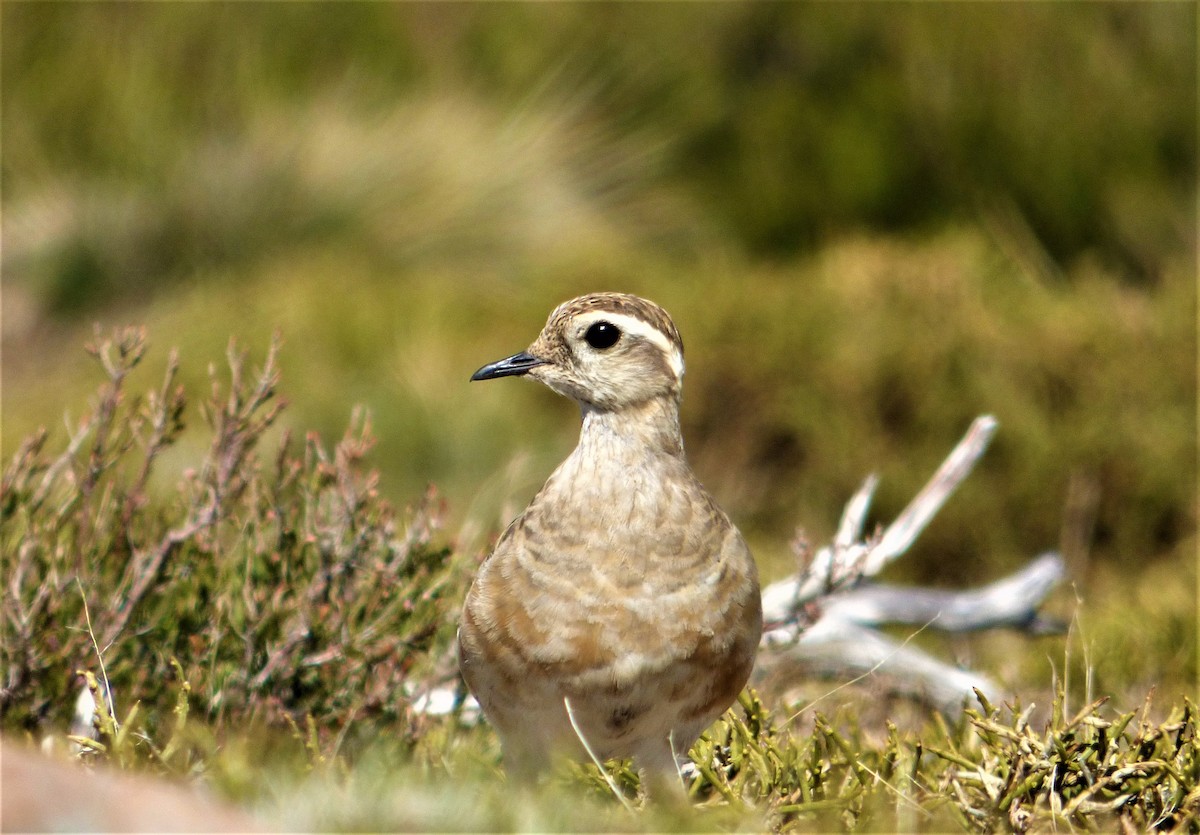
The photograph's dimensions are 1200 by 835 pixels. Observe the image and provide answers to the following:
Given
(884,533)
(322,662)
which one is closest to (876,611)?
(884,533)

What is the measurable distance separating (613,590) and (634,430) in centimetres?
52

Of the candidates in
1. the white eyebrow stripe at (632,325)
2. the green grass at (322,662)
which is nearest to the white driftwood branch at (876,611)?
the green grass at (322,662)

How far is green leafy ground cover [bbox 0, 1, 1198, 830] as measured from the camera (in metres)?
3.91

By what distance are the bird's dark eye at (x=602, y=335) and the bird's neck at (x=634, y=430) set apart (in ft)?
0.60

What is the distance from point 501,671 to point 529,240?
11519 millimetres

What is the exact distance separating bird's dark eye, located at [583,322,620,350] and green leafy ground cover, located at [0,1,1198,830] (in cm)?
95

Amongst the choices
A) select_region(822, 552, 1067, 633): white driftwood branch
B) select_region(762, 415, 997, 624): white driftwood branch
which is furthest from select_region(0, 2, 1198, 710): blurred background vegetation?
select_region(762, 415, 997, 624): white driftwood branch

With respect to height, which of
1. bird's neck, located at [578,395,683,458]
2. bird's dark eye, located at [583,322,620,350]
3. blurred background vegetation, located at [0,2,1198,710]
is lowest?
bird's neck, located at [578,395,683,458]

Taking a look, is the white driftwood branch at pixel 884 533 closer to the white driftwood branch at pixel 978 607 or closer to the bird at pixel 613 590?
the white driftwood branch at pixel 978 607

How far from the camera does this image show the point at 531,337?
1157 cm

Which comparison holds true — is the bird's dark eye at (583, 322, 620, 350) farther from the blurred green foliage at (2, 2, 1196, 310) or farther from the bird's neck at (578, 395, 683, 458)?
the blurred green foliage at (2, 2, 1196, 310)

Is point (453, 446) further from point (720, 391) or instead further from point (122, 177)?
point (122, 177)

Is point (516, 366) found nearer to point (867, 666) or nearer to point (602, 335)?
point (602, 335)

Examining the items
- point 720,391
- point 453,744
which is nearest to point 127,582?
point 453,744
